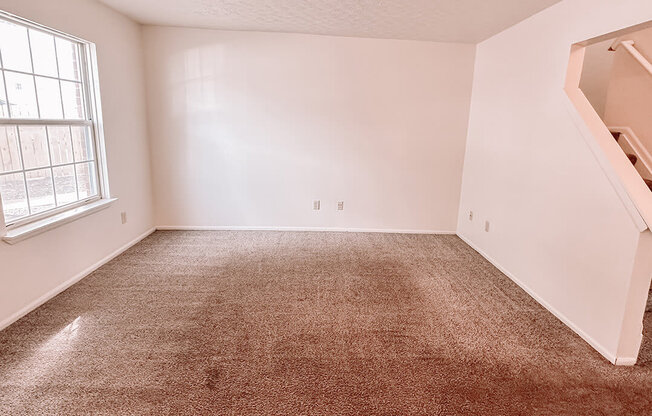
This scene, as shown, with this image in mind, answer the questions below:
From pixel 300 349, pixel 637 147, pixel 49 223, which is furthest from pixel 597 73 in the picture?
pixel 49 223

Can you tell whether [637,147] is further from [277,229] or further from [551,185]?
[277,229]

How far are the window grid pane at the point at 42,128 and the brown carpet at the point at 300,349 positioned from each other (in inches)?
31.6

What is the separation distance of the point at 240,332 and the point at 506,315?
2006 mm

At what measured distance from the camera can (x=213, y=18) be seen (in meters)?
3.61

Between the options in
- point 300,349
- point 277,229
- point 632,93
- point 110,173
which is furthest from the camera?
point 277,229

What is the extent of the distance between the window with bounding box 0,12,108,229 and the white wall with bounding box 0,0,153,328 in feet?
0.43

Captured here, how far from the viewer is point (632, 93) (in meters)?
3.29

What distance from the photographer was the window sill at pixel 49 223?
2319 millimetres

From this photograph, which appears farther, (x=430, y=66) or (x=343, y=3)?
(x=430, y=66)

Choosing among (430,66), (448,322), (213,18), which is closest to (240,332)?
(448,322)

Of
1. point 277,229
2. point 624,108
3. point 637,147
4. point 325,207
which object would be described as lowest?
point 277,229

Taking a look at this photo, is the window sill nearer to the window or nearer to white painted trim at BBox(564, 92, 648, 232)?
the window

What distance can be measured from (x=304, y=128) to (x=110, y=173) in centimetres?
224

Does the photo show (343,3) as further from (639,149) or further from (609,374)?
(609,374)
